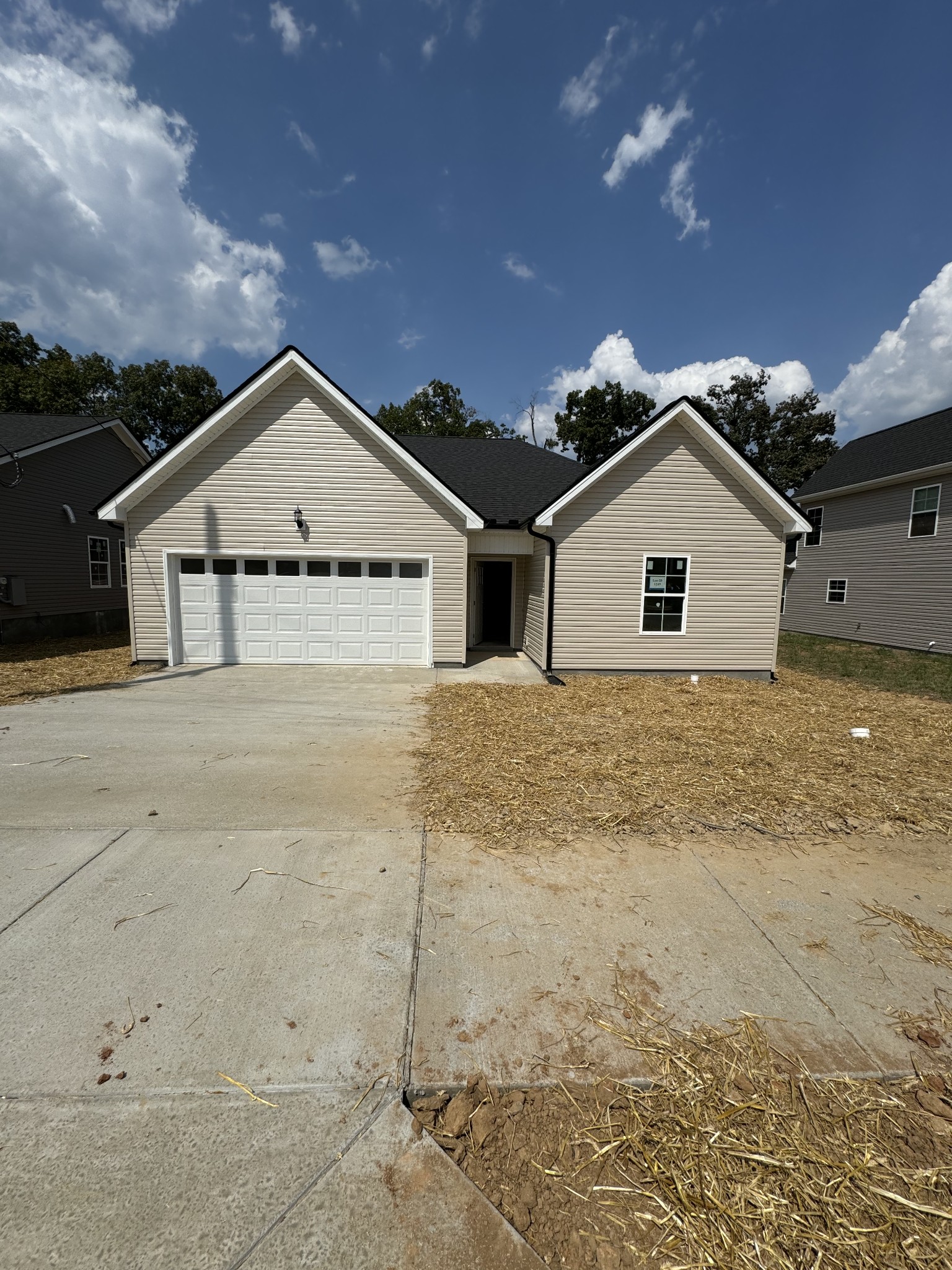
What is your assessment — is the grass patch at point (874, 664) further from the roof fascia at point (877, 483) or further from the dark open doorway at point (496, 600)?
the dark open doorway at point (496, 600)

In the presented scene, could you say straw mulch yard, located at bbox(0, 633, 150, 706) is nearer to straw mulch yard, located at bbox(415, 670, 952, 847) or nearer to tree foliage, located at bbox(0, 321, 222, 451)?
straw mulch yard, located at bbox(415, 670, 952, 847)

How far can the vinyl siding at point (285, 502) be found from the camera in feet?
35.0

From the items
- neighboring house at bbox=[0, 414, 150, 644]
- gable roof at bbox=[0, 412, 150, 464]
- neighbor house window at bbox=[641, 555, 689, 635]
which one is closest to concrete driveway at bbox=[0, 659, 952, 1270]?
neighbor house window at bbox=[641, 555, 689, 635]

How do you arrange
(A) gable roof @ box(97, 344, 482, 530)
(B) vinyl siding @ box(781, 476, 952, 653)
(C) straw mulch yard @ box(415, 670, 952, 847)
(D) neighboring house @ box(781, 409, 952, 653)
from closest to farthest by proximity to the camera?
1. (C) straw mulch yard @ box(415, 670, 952, 847)
2. (A) gable roof @ box(97, 344, 482, 530)
3. (B) vinyl siding @ box(781, 476, 952, 653)
4. (D) neighboring house @ box(781, 409, 952, 653)

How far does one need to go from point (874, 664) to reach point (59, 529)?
22518mm

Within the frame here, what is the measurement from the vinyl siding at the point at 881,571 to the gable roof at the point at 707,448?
7778 mm

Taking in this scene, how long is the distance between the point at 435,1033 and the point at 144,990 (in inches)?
56.1

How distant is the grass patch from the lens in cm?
1110

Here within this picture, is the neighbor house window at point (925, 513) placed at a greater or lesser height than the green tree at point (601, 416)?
lesser

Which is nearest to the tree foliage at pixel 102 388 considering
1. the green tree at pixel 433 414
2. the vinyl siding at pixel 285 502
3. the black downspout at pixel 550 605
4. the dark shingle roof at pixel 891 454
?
the green tree at pixel 433 414

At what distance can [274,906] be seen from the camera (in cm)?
323

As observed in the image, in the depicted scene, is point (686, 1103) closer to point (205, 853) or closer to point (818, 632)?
point (205, 853)

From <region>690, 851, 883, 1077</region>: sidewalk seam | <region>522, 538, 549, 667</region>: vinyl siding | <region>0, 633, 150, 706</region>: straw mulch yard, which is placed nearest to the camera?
<region>690, 851, 883, 1077</region>: sidewalk seam

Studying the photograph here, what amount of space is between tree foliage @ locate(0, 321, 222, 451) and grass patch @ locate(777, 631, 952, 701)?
104 ft
